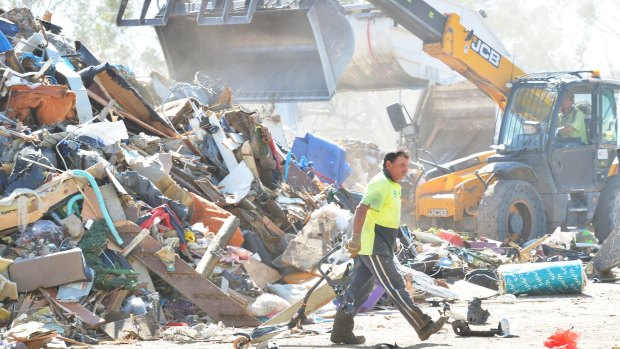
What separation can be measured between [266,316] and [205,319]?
1.86 ft

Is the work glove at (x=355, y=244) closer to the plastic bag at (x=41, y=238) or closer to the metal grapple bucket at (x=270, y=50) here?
the plastic bag at (x=41, y=238)

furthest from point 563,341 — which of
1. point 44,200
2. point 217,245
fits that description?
point 44,200

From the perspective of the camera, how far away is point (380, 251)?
8.01m

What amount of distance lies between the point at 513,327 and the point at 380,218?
1755 millimetres

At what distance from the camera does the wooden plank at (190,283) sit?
9781 millimetres

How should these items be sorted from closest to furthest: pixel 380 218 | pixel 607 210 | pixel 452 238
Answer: pixel 380 218 → pixel 452 238 → pixel 607 210

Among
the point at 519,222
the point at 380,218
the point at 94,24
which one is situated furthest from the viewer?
the point at 94,24

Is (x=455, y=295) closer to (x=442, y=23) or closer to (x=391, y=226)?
(x=391, y=226)

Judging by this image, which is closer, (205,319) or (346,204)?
(205,319)

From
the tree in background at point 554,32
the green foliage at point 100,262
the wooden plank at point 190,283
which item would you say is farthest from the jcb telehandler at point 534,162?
the tree in background at point 554,32

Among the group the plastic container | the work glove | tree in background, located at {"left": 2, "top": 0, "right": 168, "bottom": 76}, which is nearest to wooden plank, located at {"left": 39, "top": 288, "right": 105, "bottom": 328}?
the work glove

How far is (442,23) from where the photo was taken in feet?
52.6

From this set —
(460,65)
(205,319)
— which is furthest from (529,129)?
(205,319)

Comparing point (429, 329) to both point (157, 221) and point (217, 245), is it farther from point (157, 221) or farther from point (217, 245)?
point (157, 221)
